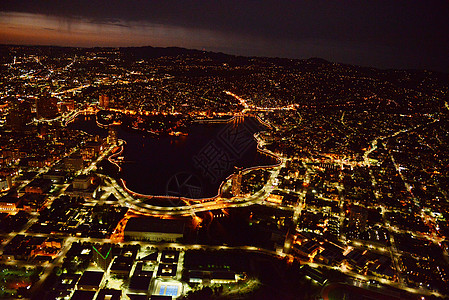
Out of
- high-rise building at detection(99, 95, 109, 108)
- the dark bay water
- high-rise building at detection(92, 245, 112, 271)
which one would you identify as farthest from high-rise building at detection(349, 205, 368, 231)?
high-rise building at detection(99, 95, 109, 108)

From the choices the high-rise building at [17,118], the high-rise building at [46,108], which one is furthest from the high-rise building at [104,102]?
the high-rise building at [17,118]

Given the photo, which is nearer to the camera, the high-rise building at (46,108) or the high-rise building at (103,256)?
the high-rise building at (103,256)

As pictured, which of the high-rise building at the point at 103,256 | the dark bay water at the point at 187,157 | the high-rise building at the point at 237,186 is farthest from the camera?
the dark bay water at the point at 187,157

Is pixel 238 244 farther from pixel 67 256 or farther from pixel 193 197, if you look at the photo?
pixel 67 256

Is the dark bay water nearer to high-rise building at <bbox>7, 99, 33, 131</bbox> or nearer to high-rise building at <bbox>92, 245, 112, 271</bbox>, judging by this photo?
high-rise building at <bbox>7, 99, 33, 131</bbox>

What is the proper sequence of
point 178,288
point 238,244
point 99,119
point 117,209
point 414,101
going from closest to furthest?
1. point 178,288
2. point 238,244
3. point 117,209
4. point 99,119
5. point 414,101

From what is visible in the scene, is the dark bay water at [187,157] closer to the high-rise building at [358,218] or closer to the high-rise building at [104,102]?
the high-rise building at [104,102]

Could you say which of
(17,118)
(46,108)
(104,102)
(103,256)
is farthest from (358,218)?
(104,102)

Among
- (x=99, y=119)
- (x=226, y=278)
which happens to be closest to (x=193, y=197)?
(x=226, y=278)
